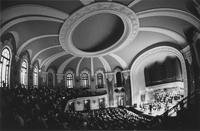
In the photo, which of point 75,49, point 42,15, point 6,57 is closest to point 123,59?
point 75,49

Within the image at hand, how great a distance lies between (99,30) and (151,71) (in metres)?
1.31

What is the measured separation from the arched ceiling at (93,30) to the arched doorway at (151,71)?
16 centimetres

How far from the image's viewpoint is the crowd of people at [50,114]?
4.04 metres

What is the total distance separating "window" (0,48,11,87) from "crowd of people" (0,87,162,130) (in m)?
0.16

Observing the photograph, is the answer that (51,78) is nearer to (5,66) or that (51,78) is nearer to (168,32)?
(5,66)

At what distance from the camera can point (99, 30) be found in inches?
170

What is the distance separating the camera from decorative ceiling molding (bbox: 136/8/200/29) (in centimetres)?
424

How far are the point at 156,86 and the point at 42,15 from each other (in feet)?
8.48

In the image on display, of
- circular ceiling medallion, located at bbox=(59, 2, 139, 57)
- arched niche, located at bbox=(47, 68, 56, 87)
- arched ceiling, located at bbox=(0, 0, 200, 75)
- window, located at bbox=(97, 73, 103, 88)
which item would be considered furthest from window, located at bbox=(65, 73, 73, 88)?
window, located at bbox=(97, 73, 103, 88)

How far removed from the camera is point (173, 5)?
427cm

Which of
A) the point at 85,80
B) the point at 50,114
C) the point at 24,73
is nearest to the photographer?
the point at 50,114

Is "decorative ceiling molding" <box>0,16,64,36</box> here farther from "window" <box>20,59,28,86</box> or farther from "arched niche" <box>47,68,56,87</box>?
"arched niche" <box>47,68,56,87</box>

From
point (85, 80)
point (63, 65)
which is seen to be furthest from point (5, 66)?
point (85, 80)

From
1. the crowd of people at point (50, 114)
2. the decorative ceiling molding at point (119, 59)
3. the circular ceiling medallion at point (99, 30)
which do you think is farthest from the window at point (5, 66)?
the decorative ceiling molding at point (119, 59)
